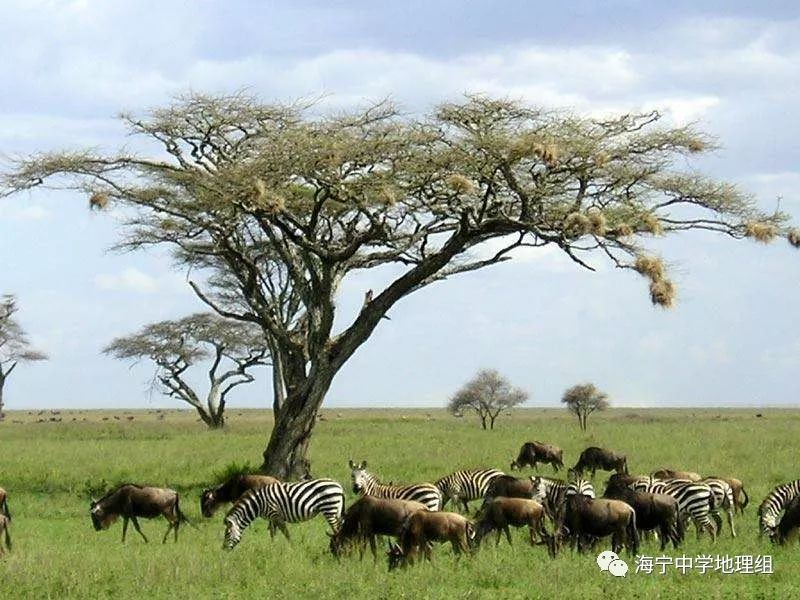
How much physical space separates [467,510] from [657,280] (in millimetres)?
7208

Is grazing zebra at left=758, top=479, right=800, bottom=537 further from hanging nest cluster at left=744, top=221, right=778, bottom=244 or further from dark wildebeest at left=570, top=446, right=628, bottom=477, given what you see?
dark wildebeest at left=570, top=446, right=628, bottom=477

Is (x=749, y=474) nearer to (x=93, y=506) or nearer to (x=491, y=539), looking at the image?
(x=491, y=539)

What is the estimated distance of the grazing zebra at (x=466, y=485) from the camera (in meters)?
20.0

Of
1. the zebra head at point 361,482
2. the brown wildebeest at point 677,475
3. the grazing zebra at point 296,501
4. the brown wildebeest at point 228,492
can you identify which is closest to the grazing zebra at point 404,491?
the zebra head at point 361,482

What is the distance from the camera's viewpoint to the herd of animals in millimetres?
14648

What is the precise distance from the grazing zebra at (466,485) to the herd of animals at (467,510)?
0.07 ft

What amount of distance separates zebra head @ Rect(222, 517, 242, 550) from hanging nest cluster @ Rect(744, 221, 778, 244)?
14.5 metres

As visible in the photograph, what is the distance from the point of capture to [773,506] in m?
17.5

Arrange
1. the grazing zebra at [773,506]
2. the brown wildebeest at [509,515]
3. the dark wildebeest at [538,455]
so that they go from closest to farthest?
1. the brown wildebeest at [509,515]
2. the grazing zebra at [773,506]
3. the dark wildebeest at [538,455]

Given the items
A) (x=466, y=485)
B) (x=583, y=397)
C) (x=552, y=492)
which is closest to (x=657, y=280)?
(x=466, y=485)

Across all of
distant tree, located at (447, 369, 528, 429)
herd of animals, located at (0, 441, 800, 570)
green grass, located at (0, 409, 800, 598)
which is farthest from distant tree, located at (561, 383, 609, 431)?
herd of animals, located at (0, 441, 800, 570)

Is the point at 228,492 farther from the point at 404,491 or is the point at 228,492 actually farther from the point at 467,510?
the point at 467,510

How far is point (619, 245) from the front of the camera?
26.1 metres

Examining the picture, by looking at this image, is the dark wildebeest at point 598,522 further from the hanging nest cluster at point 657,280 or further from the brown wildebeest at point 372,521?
the hanging nest cluster at point 657,280
